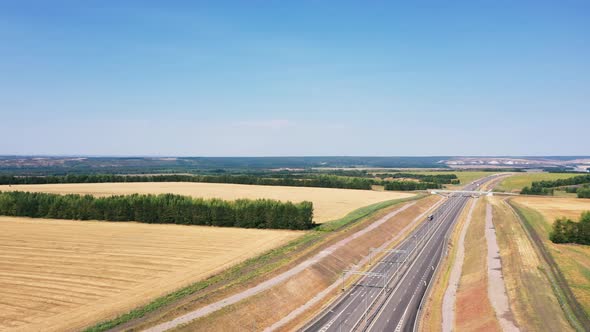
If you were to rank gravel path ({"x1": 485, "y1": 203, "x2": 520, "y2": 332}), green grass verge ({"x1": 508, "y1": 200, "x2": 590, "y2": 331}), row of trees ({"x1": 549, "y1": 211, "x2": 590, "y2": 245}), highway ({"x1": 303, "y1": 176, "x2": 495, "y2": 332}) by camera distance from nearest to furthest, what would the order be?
gravel path ({"x1": 485, "y1": 203, "x2": 520, "y2": 332}), green grass verge ({"x1": 508, "y1": 200, "x2": 590, "y2": 331}), highway ({"x1": 303, "y1": 176, "x2": 495, "y2": 332}), row of trees ({"x1": 549, "y1": 211, "x2": 590, "y2": 245})

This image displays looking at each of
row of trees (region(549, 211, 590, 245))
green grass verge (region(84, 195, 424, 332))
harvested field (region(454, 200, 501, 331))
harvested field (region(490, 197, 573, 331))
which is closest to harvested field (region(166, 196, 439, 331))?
green grass verge (region(84, 195, 424, 332))

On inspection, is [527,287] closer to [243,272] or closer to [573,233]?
[243,272]

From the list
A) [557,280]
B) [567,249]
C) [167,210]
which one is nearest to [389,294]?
[557,280]

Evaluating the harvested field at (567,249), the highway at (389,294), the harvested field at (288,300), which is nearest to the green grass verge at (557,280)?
the harvested field at (567,249)

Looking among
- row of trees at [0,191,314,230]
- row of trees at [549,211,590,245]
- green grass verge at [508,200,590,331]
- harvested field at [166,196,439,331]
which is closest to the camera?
harvested field at [166,196,439,331]

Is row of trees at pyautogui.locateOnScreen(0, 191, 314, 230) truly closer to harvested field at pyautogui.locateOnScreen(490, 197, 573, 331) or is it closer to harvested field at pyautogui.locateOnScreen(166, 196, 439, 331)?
harvested field at pyautogui.locateOnScreen(166, 196, 439, 331)

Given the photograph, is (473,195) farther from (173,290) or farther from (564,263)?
(173,290)

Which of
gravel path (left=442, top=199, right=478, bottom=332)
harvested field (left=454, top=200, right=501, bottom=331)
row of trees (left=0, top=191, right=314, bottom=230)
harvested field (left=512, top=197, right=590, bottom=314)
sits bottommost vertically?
gravel path (left=442, top=199, right=478, bottom=332)

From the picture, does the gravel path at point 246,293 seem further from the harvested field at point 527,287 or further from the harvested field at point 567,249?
the harvested field at point 567,249
